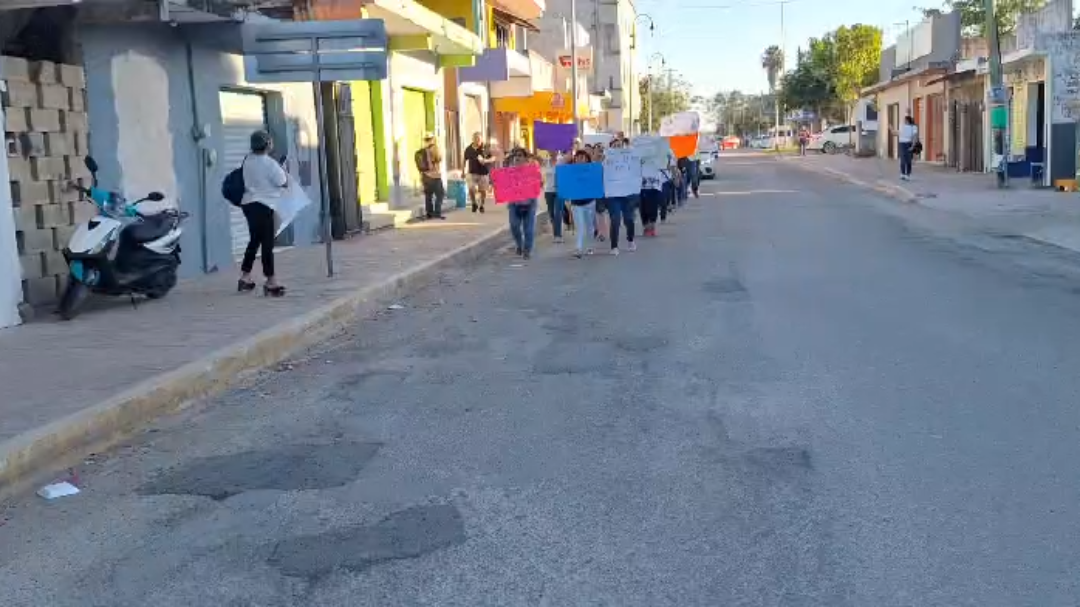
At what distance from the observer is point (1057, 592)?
158 inches

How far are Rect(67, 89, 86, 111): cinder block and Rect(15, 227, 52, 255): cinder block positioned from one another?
140 cm

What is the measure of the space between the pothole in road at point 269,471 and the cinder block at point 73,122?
6134 mm

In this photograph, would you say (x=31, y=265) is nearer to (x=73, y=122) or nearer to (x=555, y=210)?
(x=73, y=122)

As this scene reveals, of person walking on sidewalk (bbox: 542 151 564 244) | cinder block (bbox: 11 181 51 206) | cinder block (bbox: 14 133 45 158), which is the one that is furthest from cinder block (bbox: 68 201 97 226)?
person walking on sidewalk (bbox: 542 151 564 244)

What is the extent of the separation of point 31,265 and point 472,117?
23715 millimetres

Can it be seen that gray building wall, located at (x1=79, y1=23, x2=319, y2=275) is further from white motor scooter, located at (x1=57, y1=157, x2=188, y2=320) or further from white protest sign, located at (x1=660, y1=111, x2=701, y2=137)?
white protest sign, located at (x1=660, y1=111, x2=701, y2=137)

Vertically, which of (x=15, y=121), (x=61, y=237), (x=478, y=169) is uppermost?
(x=15, y=121)

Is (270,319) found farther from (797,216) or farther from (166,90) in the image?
(797,216)

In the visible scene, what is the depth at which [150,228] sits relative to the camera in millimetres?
10727

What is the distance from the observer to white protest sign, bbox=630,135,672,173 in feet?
56.3

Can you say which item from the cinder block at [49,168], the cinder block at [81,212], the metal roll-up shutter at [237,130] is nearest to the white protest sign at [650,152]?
the metal roll-up shutter at [237,130]

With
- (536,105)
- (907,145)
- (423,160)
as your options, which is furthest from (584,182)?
(536,105)

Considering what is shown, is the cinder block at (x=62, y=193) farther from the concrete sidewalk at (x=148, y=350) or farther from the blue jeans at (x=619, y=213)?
the blue jeans at (x=619, y=213)

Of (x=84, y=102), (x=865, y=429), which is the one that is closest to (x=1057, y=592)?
(x=865, y=429)
